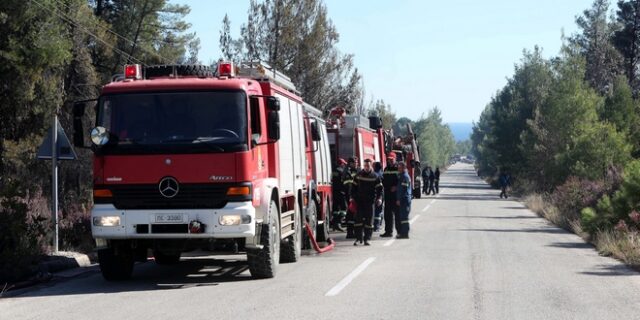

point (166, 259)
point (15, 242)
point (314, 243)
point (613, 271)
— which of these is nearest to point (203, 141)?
point (15, 242)

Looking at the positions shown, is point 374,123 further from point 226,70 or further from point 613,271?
point 226,70

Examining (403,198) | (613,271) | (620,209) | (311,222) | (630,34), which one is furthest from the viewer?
(630,34)

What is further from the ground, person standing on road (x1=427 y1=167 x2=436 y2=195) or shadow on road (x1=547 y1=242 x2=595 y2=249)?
person standing on road (x1=427 y1=167 x2=436 y2=195)

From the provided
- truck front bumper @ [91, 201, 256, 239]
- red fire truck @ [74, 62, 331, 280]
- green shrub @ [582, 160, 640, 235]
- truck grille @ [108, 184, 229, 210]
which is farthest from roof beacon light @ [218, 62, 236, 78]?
green shrub @ [582, 160, 640, 235]

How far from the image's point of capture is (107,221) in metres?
12.6

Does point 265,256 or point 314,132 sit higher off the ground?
point 314,132

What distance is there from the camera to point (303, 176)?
56.7 ft

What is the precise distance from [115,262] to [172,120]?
227 centimetres

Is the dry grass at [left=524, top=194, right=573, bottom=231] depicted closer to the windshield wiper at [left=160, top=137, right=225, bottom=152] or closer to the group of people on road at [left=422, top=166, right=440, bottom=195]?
the group of people on road at [left=422, top=166, right=440, bottom=195]

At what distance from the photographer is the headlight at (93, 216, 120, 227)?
497 inches

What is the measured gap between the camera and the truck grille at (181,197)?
12.6 m

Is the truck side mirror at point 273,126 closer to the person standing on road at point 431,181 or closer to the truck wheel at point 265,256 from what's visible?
the truck wheel at point 265,256

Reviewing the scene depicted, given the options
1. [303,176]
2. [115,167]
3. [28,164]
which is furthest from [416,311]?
[28,164]

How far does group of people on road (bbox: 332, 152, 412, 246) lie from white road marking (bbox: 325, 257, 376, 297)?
11.4 ft
